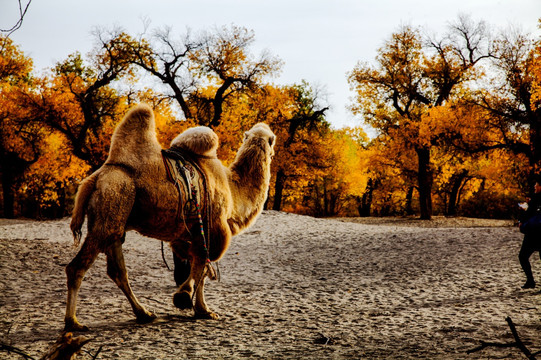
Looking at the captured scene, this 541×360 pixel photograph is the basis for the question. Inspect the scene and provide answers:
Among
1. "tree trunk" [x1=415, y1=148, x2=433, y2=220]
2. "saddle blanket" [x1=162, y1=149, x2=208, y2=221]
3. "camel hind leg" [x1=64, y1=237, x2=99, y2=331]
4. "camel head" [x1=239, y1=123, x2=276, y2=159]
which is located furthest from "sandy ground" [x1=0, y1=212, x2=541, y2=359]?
"tree trunk" [x1=415, y1=148, x2=433, y2=220]

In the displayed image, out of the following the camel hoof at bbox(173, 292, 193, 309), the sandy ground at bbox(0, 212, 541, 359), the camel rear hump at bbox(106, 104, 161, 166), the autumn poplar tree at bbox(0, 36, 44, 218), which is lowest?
the sandy ground at bbox(0, 212, 541, 359)

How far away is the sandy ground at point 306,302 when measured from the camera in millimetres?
4445

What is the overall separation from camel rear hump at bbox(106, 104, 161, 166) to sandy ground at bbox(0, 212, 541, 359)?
1.76 m

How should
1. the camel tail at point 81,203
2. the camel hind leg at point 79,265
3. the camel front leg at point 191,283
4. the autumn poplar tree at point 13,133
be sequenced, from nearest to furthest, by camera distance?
the camel hind leg at point 79,265
the camel tail at point 81,203
the camel front leg at point 191,283
the autumn poplar tree at point 13,133

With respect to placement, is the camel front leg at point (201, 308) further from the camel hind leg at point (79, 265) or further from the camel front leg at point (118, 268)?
the camel hind leg at point (79, 265)

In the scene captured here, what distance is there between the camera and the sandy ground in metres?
4.45

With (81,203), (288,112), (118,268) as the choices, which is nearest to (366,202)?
(288,112)

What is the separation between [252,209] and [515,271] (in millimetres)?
5914

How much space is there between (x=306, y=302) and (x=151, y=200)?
3119 millimetres

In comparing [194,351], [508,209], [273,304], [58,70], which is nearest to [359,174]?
[508,209]

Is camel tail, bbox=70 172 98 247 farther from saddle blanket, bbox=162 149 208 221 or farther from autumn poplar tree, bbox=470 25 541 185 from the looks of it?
autumn poplar tree, bbox=470 25 541 185

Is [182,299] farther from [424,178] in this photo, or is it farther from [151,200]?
[424,178]

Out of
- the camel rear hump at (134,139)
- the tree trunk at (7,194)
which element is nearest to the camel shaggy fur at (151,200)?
the camel rear hump at (134,139)

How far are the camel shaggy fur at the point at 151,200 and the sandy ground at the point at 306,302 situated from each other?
655 mm
